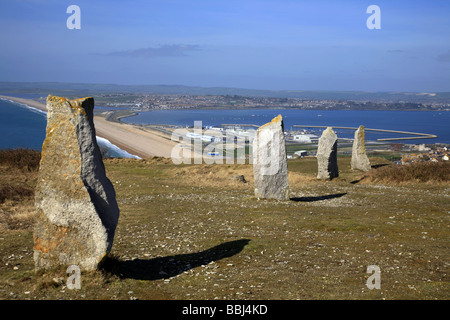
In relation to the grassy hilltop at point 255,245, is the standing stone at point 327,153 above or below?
above

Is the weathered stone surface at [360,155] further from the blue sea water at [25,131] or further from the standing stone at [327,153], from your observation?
the blue sea water at [25,131]

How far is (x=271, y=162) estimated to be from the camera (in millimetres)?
20234

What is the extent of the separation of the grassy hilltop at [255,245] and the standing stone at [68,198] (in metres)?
0.47

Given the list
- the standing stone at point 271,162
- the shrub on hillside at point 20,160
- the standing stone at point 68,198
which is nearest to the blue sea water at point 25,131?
the shrub on hillside at point 20,160

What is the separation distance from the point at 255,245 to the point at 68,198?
18.4 feet

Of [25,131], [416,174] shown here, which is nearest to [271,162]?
[416,174]

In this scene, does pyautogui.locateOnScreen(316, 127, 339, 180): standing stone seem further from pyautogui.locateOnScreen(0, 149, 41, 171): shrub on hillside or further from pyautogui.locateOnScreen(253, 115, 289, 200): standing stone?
pyautogui.locateOnScreen(0, 149, 41, 171): shrub on hillside

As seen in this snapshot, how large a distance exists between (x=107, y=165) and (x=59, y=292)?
29.0 meters

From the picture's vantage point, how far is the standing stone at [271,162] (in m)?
20.1

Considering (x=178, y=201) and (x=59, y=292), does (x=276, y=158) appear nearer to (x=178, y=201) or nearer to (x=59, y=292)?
(x=178, y=201)

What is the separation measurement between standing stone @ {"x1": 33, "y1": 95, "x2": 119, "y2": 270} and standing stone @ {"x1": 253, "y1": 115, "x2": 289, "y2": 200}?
1173 centimetres

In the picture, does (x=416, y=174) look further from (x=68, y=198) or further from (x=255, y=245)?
(x=68, y=198)

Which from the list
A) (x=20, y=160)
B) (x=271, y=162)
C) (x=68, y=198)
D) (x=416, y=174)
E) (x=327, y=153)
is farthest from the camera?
(x=20, y=160)
